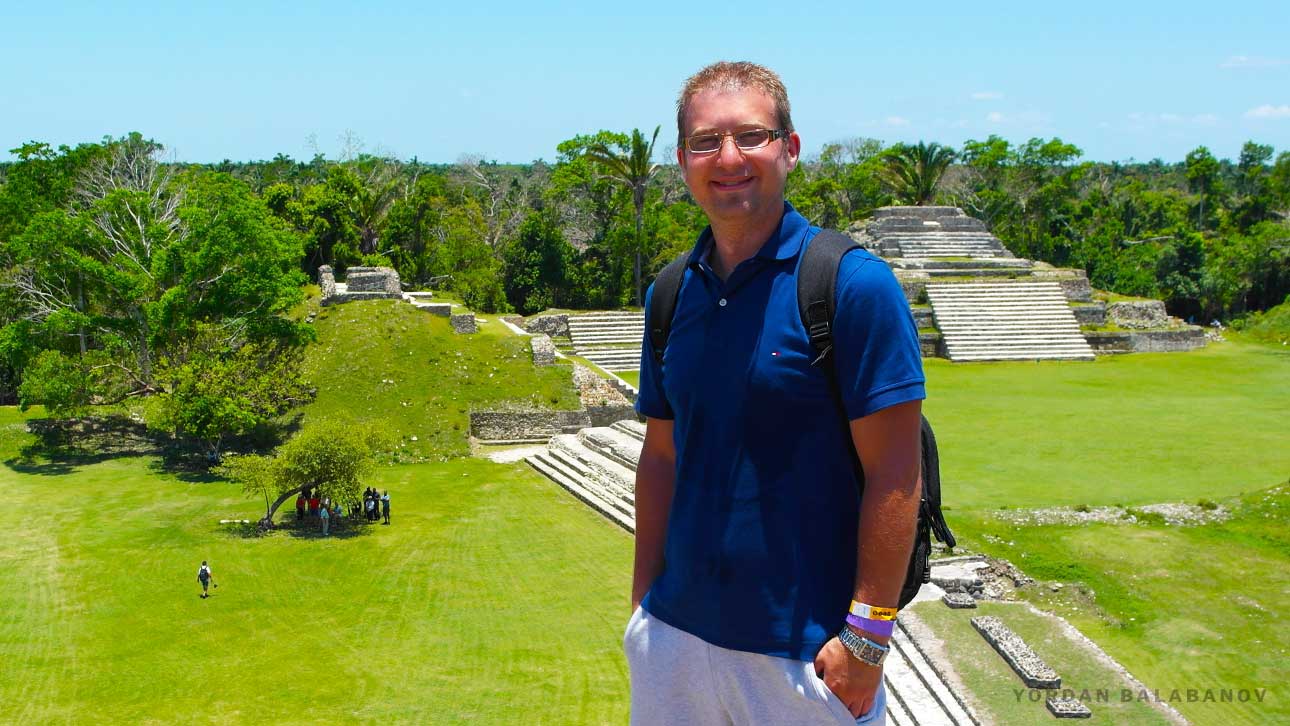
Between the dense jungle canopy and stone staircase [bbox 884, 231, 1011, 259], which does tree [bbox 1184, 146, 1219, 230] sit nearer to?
the dense jungle canopy

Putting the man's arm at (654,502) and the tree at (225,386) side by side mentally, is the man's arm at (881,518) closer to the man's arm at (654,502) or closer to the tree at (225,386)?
the man's arm at (654,502)

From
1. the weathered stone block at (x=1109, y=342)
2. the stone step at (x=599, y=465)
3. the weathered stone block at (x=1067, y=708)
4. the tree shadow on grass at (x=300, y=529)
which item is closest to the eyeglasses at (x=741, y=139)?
the weathered stone block at (x=1067, y=708)

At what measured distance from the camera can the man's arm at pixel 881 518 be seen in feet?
8.30

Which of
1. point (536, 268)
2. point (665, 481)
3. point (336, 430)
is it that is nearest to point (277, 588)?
point (336, 430)

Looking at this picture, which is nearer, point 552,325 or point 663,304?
point 663,304

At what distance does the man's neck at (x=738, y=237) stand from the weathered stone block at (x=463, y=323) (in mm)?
23917

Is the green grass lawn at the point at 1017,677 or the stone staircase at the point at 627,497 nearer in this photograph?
the green grass lawn at the point at 1017,677

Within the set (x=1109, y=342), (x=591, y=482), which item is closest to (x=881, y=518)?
(x=591, y=482)

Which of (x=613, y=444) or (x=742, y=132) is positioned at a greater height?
(x=742, y=132)

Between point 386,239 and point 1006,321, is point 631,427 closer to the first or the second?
point 1006,321

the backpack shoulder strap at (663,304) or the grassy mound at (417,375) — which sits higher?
the backpack shoulder strap at (663,304)

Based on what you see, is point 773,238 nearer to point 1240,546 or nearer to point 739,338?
point 739,338

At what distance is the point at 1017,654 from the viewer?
9641 mm

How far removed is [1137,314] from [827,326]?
36.8 metres
